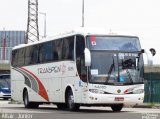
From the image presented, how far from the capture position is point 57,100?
1116 inches

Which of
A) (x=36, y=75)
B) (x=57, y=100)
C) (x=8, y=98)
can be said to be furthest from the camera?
(x=8, y=98)

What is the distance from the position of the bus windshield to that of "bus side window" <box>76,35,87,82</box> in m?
0.33

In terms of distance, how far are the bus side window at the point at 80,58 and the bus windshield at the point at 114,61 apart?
33 centimetres

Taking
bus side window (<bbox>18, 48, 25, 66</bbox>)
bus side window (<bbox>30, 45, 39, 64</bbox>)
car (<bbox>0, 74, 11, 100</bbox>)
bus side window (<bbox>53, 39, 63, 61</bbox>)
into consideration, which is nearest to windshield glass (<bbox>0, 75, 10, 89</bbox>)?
car (<bbox>0, 74, 11, 100</bbox>)

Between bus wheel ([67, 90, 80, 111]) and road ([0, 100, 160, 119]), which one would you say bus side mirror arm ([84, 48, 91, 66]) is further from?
bus wheel ([67, 90, 80, 111])

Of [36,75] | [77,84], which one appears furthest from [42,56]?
[77,84]

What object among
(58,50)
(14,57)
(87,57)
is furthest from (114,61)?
(14,57)

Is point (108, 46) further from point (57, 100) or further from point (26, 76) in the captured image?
point (26, 76)

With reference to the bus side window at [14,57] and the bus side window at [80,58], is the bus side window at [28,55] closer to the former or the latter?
the bus side window at [14,57]

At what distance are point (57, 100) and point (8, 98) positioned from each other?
23153mm

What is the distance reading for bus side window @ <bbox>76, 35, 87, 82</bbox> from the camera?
82.0 ft

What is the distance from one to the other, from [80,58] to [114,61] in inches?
55.2

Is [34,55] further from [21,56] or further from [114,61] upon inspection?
[114,61]

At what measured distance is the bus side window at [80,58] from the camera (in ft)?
82.0
